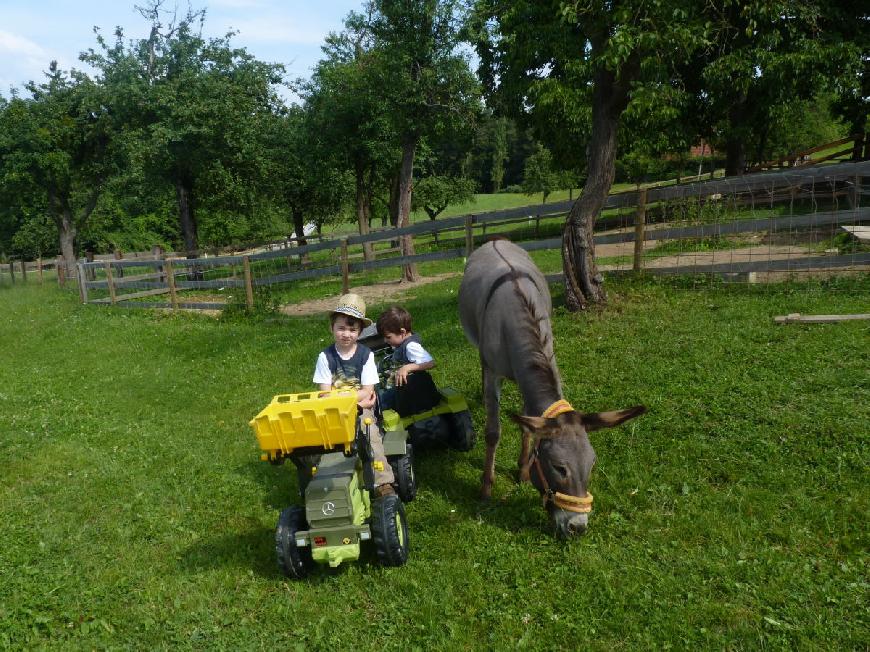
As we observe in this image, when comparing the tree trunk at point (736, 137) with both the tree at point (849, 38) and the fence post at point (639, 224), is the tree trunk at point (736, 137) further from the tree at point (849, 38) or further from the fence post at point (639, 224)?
the fence post at point (639, 224)

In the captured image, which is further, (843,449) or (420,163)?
(420,163)

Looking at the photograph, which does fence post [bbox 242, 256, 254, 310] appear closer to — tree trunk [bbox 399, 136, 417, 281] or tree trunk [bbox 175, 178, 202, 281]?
tree trunk [bbox 399, 136, 417, 281]

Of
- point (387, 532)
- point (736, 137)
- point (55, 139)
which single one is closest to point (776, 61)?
point (736, 137)

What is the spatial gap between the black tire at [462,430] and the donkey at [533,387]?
73 cm

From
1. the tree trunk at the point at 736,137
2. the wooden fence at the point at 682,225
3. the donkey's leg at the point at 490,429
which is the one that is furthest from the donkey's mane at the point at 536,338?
the tree trunk at the point at 736,137

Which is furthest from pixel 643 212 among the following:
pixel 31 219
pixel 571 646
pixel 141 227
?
pixel 141 227

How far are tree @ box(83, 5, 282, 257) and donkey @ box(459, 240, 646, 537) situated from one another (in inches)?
728

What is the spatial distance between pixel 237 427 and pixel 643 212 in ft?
25.1

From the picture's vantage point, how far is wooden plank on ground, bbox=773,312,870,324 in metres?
6.84

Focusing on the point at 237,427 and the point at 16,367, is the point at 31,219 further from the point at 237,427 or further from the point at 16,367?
the point at 237,427

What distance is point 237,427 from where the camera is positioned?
682cm

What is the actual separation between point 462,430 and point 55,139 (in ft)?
90.3

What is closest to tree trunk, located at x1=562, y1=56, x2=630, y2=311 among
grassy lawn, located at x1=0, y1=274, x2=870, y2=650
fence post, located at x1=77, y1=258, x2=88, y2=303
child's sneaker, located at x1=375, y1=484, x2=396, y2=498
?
grassy lawn, located at x1=0, y1=274, x2=870, y2=650

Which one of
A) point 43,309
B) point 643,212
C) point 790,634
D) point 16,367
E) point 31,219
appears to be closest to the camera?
point 790,634
